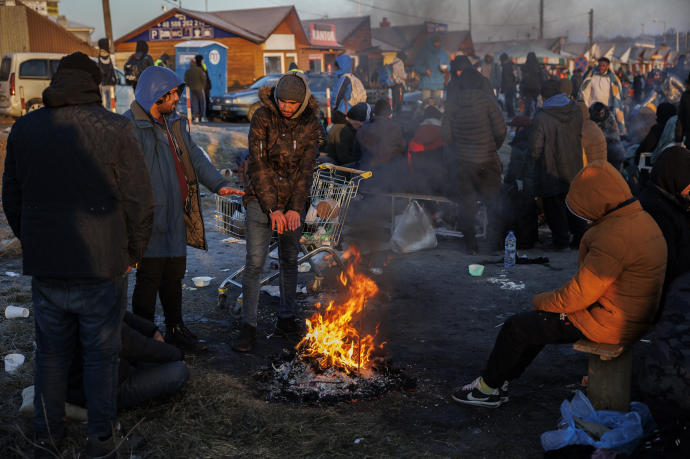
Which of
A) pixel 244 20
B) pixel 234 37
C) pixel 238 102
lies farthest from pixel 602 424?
pixel 244 20

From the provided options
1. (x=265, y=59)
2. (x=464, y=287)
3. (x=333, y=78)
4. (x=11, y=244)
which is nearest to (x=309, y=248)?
(x=464, y=287)

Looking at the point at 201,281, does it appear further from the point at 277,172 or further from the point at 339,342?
the point at 339,342

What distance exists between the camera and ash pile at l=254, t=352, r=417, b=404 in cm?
418

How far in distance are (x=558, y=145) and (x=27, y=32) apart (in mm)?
35968

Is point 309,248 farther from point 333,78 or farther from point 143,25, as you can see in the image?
point 143,25

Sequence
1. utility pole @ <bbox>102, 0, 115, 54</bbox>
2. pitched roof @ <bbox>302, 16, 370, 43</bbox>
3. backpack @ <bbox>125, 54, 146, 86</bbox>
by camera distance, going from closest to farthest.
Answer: backpack @ <bbox>125, 54, 146, 86</bbox> < utility pole @ <bbox>102, 0, 115, 54</bbox> < pitched roof @ <bbox>302, 16, 370, 43</bbox>

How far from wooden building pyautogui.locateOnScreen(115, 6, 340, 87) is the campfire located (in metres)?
33.0

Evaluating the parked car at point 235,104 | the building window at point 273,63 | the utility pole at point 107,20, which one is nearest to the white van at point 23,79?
the parked car at point 235,104

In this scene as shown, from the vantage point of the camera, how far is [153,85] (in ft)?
14.4

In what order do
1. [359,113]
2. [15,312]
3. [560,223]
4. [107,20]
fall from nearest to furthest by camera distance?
[15,312], [560,223], [359,113], [107,20]

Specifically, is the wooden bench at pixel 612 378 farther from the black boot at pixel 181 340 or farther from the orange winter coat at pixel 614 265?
the black boot at pixel 181 340

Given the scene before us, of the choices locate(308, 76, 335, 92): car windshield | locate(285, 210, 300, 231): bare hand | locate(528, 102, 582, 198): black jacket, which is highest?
locate(308, 76, 335, 92): car windshield

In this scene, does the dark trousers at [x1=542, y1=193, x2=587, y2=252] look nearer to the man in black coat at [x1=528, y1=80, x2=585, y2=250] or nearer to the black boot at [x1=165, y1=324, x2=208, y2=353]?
the man in black coat at [x1=528, y1=80, x2=585, y2=250]

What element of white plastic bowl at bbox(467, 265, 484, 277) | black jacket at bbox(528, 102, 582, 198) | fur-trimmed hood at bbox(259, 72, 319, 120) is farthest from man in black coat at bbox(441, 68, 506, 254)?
fur-trimmed hood at bbox(259, 72, 319, 120)
